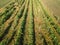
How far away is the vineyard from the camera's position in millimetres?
13172

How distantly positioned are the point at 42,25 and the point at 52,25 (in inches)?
41.6

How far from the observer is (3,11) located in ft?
59.9

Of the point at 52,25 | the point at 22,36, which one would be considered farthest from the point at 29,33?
the point at 52,25

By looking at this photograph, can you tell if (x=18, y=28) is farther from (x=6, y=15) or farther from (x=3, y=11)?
(x=3, y=11)

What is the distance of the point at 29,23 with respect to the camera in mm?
15766

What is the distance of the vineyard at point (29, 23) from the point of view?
13172 mm

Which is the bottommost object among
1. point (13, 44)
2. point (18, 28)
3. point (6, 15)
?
point (13, 44)

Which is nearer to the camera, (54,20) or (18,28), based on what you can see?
(18,28)

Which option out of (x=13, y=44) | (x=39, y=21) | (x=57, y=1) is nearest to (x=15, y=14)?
(x=39, y=21)

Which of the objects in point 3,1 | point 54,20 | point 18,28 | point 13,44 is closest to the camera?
point 13,44

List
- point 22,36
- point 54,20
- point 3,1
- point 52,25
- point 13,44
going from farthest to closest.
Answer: point 3,1
point 54,20
point 52,25
point 22,36
point 13,44

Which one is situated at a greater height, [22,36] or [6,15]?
[6,15]

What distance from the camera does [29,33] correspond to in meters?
13.9

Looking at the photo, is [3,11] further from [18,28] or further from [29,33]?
[29,33]
